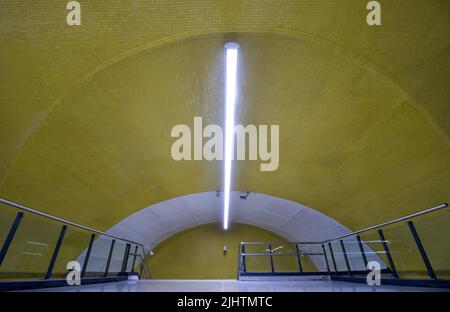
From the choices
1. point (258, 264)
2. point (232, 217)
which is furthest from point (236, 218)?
point (258, 264)

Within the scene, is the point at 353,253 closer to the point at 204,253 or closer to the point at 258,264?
the point at 258,264

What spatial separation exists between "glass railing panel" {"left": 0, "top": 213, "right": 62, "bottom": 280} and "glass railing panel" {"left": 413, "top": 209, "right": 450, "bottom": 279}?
19.6 feet

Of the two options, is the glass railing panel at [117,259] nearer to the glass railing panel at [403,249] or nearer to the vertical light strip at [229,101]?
the vertical light strip at [229,101]

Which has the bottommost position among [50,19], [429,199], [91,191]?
[429,199]

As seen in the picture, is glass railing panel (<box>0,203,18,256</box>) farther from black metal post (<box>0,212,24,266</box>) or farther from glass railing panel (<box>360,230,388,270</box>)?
glass railing panel (<box>360,230,388,270</box>)

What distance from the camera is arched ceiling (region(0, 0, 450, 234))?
4.39m

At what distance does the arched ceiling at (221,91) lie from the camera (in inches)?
173

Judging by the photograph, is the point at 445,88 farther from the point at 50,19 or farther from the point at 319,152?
the point at 50,19

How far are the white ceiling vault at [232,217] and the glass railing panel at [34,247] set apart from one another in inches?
197

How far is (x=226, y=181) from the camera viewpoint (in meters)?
9.94

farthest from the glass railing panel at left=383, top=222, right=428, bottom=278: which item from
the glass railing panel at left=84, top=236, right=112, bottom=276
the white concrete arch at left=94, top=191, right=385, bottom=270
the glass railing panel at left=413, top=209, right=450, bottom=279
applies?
the glass railing panel at left=84, top=236, right=112, bottom=276

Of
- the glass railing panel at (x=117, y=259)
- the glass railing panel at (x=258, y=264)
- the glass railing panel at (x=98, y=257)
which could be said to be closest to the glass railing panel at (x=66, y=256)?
the glass railing panel at (x=98, y=257)
